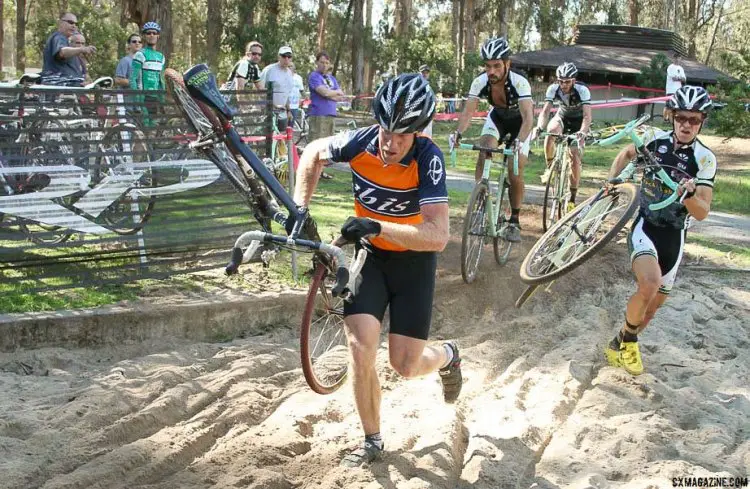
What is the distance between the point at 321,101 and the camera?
14.2 meters

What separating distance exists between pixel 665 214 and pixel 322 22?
42963 mm

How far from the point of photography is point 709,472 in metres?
4.86

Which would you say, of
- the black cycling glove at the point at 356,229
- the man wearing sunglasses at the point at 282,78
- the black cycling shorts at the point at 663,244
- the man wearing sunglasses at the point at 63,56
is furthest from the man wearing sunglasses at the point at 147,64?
the black cycling glove at the point at 356,229

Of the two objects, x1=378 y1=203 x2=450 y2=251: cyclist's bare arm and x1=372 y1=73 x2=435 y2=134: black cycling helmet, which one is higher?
x1=372 y1=73 x2=435 y2=134: black cycling helmet

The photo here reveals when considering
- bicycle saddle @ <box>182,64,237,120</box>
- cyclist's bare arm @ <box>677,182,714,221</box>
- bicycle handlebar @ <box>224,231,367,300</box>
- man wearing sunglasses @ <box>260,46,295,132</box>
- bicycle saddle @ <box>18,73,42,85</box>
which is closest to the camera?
bicycle handlebar @ <box>224,231,367,300</box>

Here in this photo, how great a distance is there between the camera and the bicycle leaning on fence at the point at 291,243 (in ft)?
13.8

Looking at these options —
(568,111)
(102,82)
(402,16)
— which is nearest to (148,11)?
(102,82)

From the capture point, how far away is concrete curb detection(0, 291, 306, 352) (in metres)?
6.61

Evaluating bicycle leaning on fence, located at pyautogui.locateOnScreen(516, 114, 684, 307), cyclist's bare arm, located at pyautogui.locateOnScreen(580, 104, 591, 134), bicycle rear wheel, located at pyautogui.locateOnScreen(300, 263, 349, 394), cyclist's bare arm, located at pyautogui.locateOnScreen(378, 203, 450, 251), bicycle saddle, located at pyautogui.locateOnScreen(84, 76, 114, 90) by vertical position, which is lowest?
bicycle rear wheel, located at pyautogui.locateOnScreen(300, 263, 349, 394)

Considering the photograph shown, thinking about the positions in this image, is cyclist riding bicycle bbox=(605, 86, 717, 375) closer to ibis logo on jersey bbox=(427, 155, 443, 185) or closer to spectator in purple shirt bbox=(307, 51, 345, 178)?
ibis logo on jersey bbox=(427, 155, 443, 185)

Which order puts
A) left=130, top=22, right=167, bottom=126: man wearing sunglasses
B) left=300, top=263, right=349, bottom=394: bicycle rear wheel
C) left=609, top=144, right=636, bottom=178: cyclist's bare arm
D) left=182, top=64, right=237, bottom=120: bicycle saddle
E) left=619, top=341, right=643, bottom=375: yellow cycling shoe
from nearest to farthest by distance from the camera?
1. left=300, top=263, right=349, bottom=394: bicycle rear wheel
2. left=182, top=64, right=237, bottom=120: bicycle saddle
3. left=619, top=341, right=643, bottom=375: yellow cycling shoe
4. left=609, top=144, right=636, bottom=178: cyclist's bare arm
5. left=130, top=22, right=167, bottom=126: man wearing sunglasses

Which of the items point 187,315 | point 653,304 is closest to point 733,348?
point 653,304

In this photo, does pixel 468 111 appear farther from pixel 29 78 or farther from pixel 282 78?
pixel 282 78

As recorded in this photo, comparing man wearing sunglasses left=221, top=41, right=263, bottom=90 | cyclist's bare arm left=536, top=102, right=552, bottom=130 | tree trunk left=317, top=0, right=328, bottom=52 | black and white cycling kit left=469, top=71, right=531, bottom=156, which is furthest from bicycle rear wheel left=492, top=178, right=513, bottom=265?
tree trunk left=317, top=0, right=328, bottom=52
